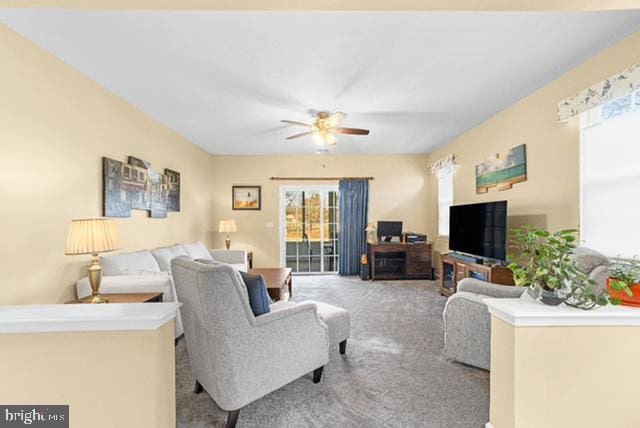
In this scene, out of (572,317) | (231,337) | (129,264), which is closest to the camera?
(572,317)

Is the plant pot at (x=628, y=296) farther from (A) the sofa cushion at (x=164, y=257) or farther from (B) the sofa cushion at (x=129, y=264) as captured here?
(A) the sofa cushion at (x=164, y=257)

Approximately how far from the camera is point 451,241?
4.38m

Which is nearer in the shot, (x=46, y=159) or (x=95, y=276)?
(x=95, y=276)

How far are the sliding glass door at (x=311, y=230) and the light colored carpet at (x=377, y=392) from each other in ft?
9.86

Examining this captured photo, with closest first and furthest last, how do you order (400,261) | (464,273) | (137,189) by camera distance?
(137,189) → (464,273) → (400,261)

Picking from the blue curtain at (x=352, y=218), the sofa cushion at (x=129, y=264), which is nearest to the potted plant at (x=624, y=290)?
the sofa cushion at (x=129, y=264)

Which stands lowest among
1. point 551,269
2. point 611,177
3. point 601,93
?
point 551,269

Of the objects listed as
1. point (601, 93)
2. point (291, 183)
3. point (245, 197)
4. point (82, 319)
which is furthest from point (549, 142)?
point (245, 197)

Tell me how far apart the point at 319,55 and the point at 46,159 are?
7.65 ft

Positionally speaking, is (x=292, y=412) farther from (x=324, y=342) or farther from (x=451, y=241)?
(x=451, y=241)

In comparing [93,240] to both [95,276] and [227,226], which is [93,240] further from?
[227,226]

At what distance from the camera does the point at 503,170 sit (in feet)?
12.0

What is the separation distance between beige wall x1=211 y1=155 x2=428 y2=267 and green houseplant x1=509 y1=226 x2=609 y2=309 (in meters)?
4.66

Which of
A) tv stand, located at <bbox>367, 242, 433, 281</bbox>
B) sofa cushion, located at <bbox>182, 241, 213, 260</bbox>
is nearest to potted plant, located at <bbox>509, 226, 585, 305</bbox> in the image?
sofa cushion, located at <bbox>182, 241, 213, 260</bbox>
